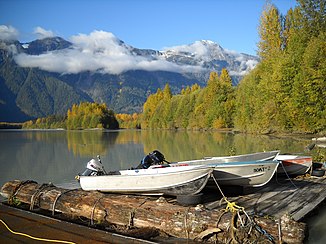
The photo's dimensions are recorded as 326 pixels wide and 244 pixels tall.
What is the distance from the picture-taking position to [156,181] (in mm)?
9516

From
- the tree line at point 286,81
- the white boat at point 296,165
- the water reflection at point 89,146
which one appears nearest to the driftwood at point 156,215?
the white boat at point 296,165

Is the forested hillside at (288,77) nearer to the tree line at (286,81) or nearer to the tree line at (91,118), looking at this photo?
the tree line at (286,81)

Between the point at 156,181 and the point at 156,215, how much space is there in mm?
1507

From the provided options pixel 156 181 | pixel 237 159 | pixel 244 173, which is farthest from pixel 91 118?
pixel 244 173

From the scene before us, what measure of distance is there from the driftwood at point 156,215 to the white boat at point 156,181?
0.87ft

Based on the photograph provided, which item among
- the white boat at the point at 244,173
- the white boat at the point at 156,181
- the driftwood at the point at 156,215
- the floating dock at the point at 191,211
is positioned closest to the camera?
the driftwood at the point at 156,215

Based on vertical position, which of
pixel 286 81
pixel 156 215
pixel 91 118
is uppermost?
pixel 286 81

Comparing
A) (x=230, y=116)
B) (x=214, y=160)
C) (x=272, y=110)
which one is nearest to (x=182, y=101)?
(x=230, y=116)

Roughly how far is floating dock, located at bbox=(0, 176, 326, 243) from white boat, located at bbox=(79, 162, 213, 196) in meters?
0.28

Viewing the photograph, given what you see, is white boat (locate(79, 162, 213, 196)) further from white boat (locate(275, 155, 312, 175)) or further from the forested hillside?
the forested hillside

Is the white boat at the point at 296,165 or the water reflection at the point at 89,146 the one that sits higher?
the white boat at the point at 296,165

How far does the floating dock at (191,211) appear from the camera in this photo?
6934mm

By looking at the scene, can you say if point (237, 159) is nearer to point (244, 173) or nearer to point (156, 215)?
point (244, 173)

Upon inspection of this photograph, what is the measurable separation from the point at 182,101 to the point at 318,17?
56787mm
